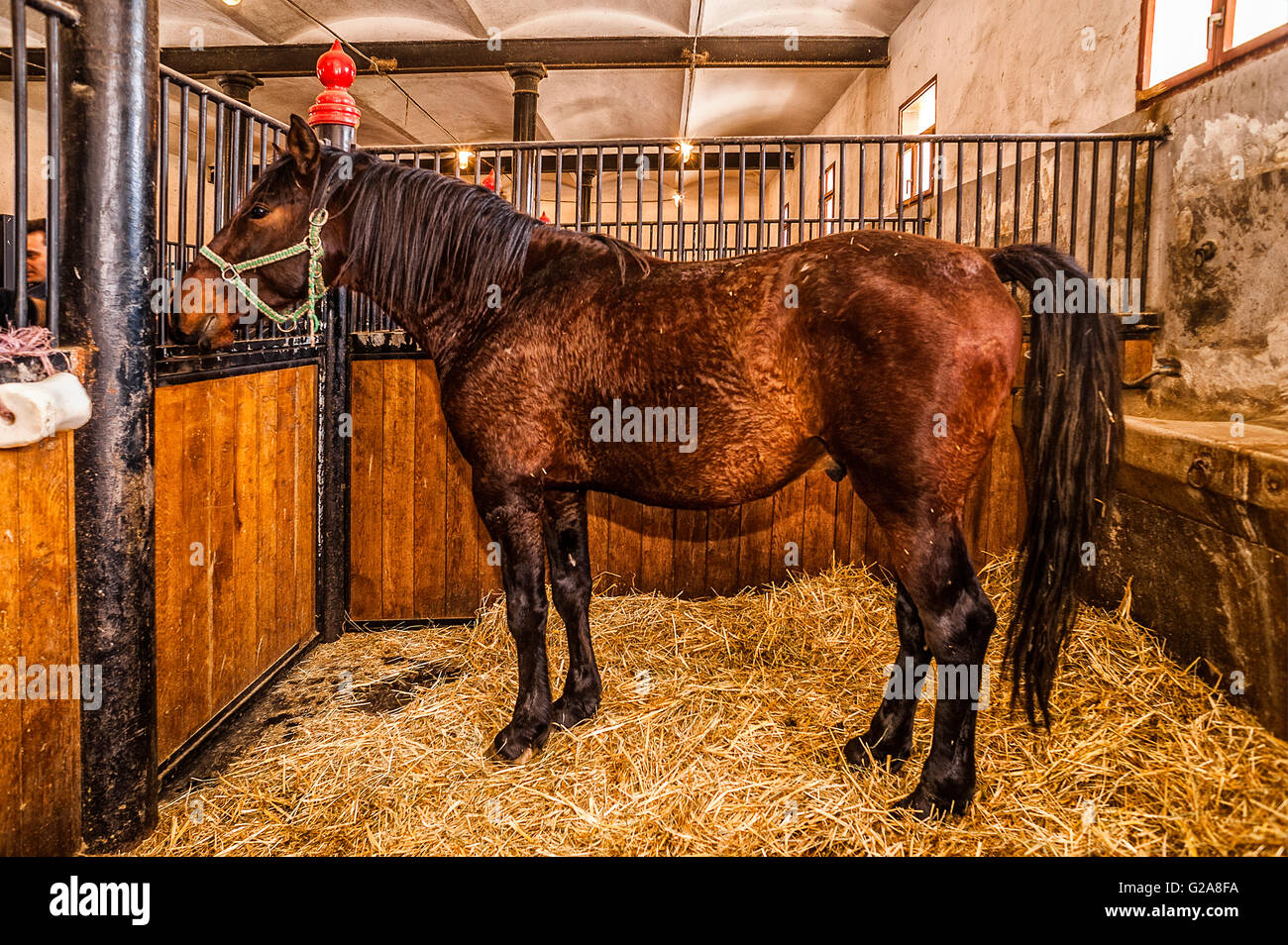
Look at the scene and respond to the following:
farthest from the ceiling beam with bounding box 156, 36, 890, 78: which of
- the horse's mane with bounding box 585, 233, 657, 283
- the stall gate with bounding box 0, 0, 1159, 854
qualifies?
the horse's mane with bounding box 585, 233, 657, 283

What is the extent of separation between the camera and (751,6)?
7.59 meters

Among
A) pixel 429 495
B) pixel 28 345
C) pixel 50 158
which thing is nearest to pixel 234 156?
pixel 50 158

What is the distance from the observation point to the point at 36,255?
320 cm

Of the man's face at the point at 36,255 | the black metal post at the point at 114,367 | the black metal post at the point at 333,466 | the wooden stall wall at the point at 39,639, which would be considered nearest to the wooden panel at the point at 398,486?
the black metal post at the point at 333,466

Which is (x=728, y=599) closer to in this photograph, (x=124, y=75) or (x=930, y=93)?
(x=124, y=75)

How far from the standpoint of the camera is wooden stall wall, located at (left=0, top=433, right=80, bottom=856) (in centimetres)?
161

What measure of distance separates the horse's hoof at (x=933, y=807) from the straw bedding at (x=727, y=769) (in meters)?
0.03

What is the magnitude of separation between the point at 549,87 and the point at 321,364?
820cm

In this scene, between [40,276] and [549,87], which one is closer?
[40,276]

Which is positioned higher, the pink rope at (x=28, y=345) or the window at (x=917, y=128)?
the window at (x=917, y=128)

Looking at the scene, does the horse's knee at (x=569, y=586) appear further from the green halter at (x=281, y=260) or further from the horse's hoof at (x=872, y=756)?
the green halter at (x=281, y=260)

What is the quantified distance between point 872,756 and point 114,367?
2.33 meters

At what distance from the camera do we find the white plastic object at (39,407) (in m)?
1.50
